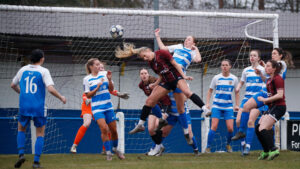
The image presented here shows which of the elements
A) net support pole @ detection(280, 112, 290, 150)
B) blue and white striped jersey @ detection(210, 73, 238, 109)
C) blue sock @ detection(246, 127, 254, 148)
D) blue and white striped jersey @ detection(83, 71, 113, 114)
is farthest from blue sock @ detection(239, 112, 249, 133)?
blue and white striped jersey @ detection(83, 71, 113, 114)

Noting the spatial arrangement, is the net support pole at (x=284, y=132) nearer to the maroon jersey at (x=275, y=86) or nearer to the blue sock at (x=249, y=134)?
the blue sock at (x=249, y=134)

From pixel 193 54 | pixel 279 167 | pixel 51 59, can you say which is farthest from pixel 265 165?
pixel 51 59

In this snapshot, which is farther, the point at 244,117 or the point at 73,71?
the point at 73,71

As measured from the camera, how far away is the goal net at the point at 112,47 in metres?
13.1

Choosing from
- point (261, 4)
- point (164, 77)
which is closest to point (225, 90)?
point (164, 77)

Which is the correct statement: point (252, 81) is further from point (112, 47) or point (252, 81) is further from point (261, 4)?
point (261, 4)

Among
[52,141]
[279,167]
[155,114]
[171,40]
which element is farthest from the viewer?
[171,40]

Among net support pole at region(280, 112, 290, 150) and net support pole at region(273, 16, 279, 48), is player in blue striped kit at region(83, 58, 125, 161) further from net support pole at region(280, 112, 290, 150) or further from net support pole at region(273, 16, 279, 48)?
net support pole at region(280, 112, 290, 150)

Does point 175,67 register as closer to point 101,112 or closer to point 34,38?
point 101,112

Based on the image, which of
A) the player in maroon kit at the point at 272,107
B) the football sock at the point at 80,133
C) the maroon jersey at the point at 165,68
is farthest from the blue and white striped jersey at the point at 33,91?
the player in maroon kit at the point at 272,107

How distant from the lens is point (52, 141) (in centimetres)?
1254

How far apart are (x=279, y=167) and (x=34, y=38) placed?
9713mm

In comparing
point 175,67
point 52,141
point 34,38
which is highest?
point 34,38

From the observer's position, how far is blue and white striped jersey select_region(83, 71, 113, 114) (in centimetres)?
816
